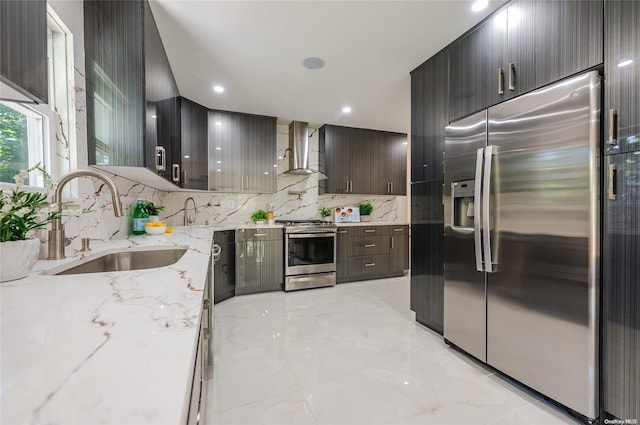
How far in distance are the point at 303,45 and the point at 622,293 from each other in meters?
2.56

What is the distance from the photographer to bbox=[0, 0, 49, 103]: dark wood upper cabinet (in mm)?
689

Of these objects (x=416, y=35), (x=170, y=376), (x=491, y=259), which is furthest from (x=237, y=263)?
(x=170, y=376)

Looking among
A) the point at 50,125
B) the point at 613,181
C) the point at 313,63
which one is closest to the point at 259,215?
the point at 313,63

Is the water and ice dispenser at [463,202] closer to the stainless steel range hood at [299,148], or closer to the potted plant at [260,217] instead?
the stainless steel range hood at [299,148]

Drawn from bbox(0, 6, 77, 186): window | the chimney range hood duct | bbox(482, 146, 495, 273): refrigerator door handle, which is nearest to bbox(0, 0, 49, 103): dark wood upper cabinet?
bbox(0, 6, 77, 186): window

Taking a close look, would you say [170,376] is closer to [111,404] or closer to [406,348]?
[111,404]

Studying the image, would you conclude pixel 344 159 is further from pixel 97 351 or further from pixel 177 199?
pixel 97 351

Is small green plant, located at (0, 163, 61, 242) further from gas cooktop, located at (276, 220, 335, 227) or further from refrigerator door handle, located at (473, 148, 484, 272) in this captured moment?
gas cooktop, located at (276, 220, 335, 227)

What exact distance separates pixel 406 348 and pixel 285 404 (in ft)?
3.59

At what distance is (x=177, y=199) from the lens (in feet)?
12.5

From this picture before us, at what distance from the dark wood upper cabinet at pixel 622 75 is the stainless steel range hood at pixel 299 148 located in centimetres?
327

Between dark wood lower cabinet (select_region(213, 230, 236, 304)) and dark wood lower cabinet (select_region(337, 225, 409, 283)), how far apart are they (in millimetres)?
1510

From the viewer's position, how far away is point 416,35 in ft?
7.11

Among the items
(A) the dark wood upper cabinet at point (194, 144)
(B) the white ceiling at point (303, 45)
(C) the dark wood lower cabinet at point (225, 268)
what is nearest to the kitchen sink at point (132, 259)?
(C) the dark wood lower cabinet at point (225, 268)
